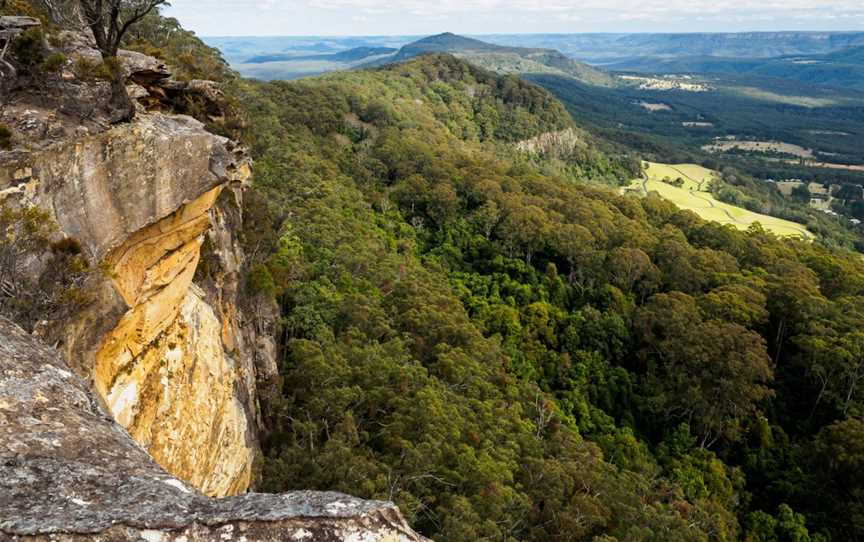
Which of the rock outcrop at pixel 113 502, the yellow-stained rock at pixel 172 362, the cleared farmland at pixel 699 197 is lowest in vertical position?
the cleared farmland at pixel 699 197

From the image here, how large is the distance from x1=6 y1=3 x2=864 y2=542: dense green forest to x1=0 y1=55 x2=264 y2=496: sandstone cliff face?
634 cm

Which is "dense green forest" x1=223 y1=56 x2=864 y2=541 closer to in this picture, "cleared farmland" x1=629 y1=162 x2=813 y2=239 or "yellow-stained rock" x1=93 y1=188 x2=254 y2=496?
"yellow-stained rock" x1=93 y1=188 x2=254 y2=496

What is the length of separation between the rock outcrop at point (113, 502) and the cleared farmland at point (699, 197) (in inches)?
3125

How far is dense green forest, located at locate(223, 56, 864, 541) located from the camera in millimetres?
25266

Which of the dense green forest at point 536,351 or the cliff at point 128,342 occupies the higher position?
the cliff at point 128,342

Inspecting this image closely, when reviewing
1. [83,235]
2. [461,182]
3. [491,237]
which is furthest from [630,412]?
[83,235]

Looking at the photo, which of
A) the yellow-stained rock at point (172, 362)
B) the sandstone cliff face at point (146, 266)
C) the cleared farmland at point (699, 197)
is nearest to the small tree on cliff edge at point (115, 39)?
the sandstone cliff face at point (146, 266)

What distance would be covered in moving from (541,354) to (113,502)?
39.6 metres

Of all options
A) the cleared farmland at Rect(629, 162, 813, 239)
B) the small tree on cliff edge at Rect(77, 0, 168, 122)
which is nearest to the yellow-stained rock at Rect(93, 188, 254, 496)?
the small tree on cliff edge at Rect(77, 0, 168, 122)

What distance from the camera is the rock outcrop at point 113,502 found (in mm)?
A: 5230

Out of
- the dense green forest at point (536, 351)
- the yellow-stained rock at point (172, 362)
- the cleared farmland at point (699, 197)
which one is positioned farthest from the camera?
the cleared farmland at point (699, 197)

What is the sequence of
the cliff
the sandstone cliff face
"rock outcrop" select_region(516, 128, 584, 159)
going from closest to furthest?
the cliff
the sandstone cliff face
"rock outcrop" select_region(516, 128, 584, 159)

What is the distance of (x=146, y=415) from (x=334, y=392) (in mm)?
13269

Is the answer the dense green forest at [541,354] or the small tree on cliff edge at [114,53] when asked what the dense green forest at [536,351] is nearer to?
the dense green forest at [541,354]
